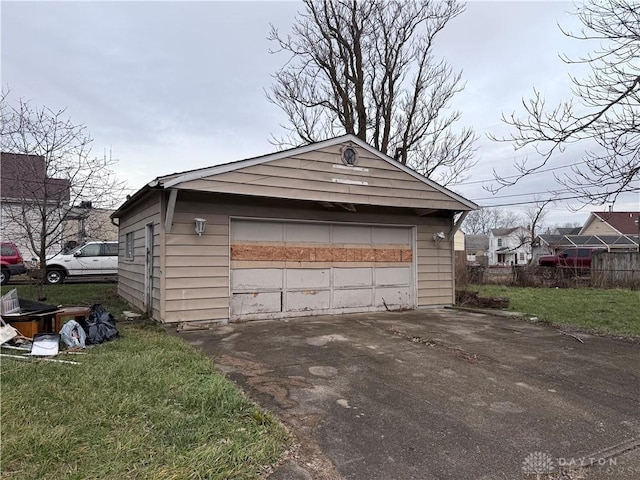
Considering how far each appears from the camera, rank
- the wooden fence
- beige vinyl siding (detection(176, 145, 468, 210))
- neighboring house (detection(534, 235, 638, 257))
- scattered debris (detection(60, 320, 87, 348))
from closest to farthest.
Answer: scattered debris (detection(60, 320, 87, 348)) → beige vinyl siding (detection(176, 145, 468, 210)) → the wooden fence → neighboring house (detection(534, 235, 638, 257))

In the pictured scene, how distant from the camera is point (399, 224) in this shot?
364 inches

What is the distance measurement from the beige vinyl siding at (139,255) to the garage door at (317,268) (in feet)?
4.31

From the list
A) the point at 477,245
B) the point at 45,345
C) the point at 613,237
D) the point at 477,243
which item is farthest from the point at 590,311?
the point at 477,243

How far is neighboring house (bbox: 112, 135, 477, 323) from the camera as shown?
699cm

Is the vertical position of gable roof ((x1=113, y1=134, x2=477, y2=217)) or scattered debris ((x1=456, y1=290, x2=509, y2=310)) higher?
gable roof ((x1=113, y1=134, x2=477, y2=217))

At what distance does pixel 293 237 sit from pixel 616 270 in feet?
49.6

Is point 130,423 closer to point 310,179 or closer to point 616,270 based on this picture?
point 310,179

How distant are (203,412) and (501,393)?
9.13 feet

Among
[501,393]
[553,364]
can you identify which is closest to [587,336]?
[553,364]

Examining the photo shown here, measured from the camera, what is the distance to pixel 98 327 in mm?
5547

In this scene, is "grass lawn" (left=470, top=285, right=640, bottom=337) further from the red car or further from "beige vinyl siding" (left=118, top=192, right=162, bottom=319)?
the red car

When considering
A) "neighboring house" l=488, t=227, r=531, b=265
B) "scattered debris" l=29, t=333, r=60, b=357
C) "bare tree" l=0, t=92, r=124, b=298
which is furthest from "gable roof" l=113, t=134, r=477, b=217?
"neighboring house" l=488, t=227, r=531, b=265

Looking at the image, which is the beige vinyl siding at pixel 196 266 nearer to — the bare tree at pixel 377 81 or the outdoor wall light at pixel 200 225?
the outdoor wall light at pixel 200 225

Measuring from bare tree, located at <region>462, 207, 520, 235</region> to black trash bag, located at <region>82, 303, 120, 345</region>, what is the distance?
73.0 meters
